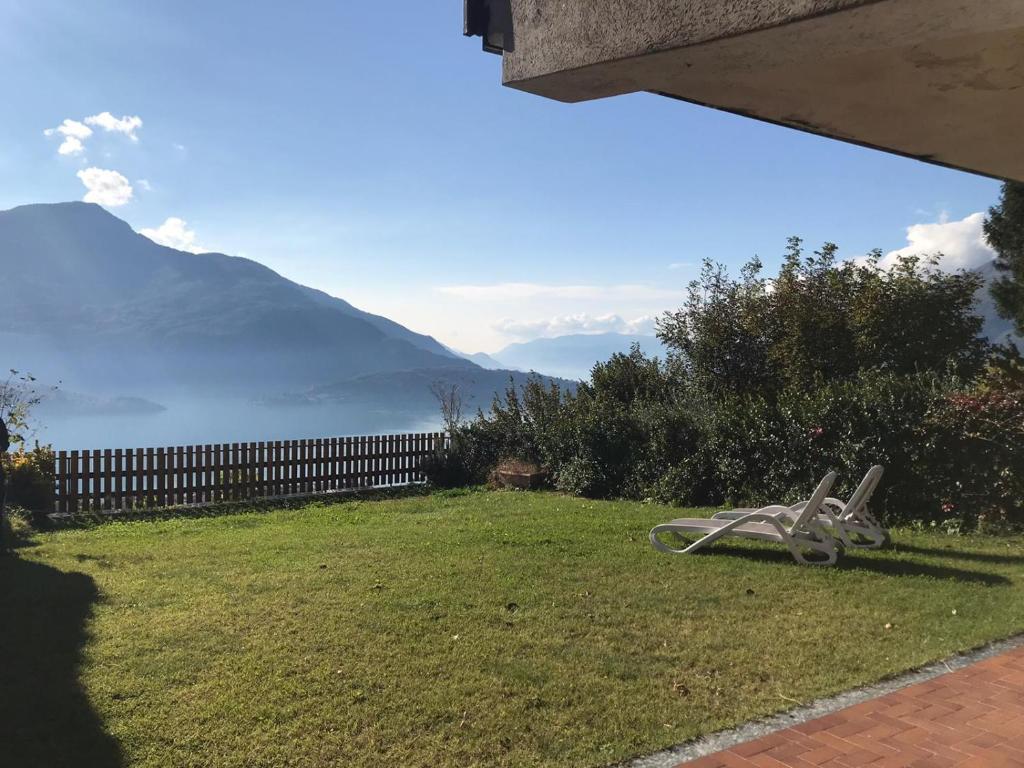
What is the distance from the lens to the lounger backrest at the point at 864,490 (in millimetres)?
7676

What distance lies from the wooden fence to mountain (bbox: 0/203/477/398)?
117m

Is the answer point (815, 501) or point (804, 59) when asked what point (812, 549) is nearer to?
point (815, 501)

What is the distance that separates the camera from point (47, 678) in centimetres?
404

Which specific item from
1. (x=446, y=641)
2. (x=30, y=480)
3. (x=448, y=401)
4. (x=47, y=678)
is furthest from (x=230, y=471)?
(x=446, y=641)

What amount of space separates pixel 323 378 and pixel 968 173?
492ft

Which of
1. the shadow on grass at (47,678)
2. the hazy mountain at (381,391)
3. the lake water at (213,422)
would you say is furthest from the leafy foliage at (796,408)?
the lake water at (213,422)

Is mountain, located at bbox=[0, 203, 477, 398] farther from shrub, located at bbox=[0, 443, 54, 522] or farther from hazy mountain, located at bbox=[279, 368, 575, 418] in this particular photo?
shrub, located at bbox=[0, 443, 54, 522]

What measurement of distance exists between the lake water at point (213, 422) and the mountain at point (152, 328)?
34.0 feet

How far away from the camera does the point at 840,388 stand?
9844 millimetres

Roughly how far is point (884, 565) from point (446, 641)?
4.53 meters

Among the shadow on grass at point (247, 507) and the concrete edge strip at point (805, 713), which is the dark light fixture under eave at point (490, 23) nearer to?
the concrete edge strip at point (805, 713)

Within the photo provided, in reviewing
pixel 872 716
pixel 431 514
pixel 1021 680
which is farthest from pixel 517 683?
pixel 431 514

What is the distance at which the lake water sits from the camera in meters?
98.2

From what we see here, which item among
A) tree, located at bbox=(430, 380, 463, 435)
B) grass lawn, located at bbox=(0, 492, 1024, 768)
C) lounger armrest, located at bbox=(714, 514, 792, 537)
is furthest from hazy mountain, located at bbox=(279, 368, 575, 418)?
grass lawn, located at bbox=(0, 492, 1024, 768)
